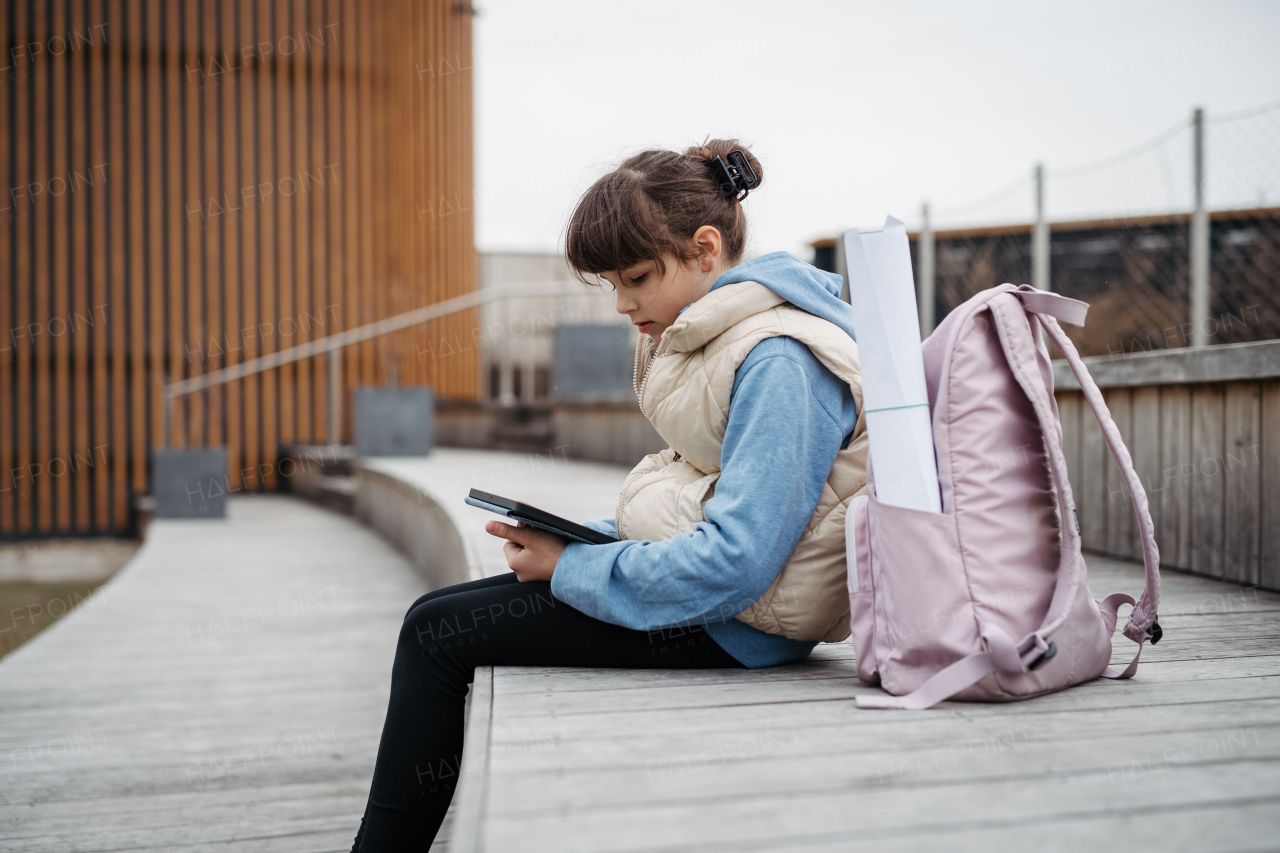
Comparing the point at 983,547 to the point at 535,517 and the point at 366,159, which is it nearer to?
Result: the point at 535,517

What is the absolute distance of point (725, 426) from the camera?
135cm

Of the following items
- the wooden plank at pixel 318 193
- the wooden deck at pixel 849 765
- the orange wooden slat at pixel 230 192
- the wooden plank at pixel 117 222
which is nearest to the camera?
the wooden deck at pixel 849 765

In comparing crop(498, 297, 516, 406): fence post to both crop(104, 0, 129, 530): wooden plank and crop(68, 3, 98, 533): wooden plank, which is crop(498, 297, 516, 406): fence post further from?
crop(68, 3, 98, 533): wooden plank

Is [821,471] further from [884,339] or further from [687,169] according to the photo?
[687,169]

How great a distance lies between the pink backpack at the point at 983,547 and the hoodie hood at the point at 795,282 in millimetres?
170

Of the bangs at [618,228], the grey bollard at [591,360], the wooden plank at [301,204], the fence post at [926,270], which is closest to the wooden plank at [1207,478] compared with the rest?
the bangs at [618,228]

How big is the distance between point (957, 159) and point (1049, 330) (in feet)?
13.4

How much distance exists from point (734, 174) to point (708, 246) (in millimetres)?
120

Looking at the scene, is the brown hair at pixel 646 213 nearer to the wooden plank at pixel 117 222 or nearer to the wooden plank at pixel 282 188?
the wooden plank at pixel 282 188

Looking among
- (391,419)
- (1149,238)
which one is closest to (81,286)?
(391,419)

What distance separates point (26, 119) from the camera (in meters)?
8.20

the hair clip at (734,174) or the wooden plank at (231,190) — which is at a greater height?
the wooden plank at (231,190)

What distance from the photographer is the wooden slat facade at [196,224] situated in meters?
8.27

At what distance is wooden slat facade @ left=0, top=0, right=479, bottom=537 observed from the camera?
8273mm
